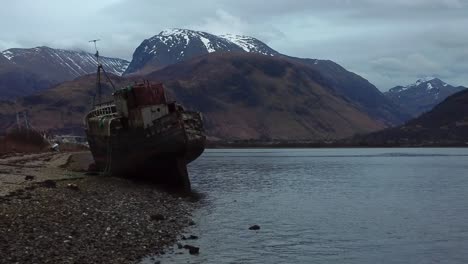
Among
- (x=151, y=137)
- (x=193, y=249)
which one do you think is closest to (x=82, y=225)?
(x=193, y=249)

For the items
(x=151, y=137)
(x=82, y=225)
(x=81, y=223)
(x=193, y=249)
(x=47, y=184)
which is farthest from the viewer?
(x=151, y=137)

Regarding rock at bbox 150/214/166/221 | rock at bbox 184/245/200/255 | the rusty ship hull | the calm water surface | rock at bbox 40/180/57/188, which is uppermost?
the rusty ship hull

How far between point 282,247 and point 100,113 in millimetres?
40783

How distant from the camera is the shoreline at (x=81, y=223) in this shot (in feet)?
71.4

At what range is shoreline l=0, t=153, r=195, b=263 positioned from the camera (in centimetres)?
2175

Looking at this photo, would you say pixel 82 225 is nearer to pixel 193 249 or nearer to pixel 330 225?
pixel 193 249

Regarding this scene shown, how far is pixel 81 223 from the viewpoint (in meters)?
27.3

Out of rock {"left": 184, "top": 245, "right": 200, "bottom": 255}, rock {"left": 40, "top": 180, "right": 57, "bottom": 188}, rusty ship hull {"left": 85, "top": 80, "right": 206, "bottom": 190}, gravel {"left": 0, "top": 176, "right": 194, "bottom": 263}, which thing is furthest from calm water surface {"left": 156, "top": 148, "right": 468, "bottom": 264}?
rock {"left": 40, "top": 180, "right": 57, "bottom": 188}

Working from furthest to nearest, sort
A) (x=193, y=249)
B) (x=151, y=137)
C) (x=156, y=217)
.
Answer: (x=151, y=137) < (x=156, y=217) < (x=193, y=249)

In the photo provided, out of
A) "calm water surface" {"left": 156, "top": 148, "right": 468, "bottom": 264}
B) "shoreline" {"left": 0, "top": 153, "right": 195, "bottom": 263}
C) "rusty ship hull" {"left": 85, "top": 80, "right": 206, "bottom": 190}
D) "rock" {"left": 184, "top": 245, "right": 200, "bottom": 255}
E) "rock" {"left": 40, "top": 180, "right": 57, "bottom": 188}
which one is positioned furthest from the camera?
"rusty ship hull" {"left": 85, "top": 80, "right": 206, "bottom": 190}

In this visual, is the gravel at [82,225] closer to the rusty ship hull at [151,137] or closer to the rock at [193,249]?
the rock at [193,249]

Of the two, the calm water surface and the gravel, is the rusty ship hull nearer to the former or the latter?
the calm water surface

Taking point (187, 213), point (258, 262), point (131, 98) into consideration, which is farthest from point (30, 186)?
point (131, 98)

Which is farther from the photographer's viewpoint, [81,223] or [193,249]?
[81,223]
